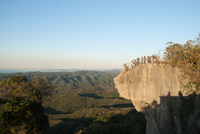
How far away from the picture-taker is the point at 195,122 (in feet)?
24.7

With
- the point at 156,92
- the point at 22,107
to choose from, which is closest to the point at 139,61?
the point at 156,92

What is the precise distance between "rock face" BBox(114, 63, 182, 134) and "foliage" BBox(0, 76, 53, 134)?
13.1m

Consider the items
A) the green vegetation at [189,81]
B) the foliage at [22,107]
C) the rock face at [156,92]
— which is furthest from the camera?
the foliage at [22,107]

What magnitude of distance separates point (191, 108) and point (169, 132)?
271cm

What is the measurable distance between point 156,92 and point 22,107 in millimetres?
15700

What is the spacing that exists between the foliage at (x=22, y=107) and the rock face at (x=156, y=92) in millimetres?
13081

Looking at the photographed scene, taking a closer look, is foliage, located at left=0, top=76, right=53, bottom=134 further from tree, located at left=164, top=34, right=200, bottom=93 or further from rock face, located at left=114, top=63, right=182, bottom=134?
tree, located at left=164, top=34, right=200, bottom=93

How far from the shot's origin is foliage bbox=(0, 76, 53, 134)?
14602 millimetres

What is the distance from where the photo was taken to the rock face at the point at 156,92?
29.8 feet

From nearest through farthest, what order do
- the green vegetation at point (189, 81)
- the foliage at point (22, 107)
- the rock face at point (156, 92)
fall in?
1. the green vegetation at point (189, 81)
2. the rock face at point (156, 92)
3. the foliage at point (22, 107)

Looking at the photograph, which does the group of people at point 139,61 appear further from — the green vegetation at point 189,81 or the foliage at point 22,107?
the foliage at point 22,107

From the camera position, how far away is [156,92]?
10195mm

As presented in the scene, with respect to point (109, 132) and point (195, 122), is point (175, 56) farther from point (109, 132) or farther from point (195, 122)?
point (109, 132)

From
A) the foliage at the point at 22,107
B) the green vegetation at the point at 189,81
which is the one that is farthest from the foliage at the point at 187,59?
the foliage at the point at 22,107
